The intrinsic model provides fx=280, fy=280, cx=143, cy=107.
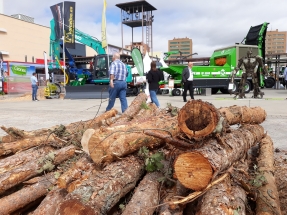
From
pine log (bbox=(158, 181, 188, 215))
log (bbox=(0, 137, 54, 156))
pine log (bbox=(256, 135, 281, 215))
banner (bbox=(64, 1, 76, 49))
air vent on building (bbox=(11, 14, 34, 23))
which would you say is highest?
air vent on building (bbox=(11, 14, 34, 23))

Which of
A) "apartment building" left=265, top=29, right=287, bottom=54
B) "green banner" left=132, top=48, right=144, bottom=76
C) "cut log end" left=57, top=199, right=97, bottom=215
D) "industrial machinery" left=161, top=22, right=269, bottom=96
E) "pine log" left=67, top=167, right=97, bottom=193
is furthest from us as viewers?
"apartment building" left=265, top=29, right=287, bottom=54

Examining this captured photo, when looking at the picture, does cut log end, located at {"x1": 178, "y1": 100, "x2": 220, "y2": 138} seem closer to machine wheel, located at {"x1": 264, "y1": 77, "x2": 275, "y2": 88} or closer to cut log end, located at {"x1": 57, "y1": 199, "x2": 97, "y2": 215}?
cut log end, located at {"x1": 57, "y1": 199, "x2": 97, "y2": 215}

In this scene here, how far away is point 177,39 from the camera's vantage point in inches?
3312

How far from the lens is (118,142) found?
118 inches

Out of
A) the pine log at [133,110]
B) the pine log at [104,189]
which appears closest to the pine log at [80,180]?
the pine log at [104,189]

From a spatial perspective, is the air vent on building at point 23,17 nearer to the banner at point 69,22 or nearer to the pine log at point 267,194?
the banner at point 69,22

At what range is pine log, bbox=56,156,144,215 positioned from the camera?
2102mm

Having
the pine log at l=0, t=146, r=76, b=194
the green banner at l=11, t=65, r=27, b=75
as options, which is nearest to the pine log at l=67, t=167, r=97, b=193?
the pine log at l=0, t=146, r=76, b=194

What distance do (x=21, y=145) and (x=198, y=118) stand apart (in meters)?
2.66

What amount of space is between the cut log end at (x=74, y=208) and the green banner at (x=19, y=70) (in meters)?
24.3

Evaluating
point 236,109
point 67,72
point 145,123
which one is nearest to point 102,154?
point 145,123

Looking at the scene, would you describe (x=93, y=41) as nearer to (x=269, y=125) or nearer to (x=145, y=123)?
(x=269, y=125)

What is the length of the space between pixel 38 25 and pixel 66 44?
2256cm

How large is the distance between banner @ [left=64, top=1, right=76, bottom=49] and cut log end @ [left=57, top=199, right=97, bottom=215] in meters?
18.7
